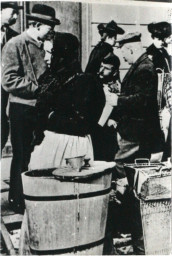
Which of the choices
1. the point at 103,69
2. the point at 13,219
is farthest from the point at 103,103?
the point at 13,219

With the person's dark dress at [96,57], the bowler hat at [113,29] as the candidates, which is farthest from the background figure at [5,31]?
the bowler hat at [113,29]

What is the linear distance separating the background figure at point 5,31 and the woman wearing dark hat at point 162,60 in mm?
1273


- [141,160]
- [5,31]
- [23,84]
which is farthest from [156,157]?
[5,31]

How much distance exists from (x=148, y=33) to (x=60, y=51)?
2.90ft

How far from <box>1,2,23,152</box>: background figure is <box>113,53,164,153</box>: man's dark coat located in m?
1.01

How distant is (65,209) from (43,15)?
5.46 feet

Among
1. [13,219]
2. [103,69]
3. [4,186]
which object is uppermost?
[103,69]

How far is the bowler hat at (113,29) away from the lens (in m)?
4.22

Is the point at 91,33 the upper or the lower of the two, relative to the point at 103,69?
upper

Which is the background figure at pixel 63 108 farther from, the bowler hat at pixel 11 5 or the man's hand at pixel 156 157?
the man's hand at pixel 156 157

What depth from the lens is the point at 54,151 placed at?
4082mm

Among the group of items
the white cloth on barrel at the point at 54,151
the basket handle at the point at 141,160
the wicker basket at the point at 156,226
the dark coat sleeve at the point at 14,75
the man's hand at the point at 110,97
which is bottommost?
the wicker basket at the point at 156,226

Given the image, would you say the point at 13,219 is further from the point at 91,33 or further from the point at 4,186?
the point at 91,33

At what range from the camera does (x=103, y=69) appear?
167 inches
